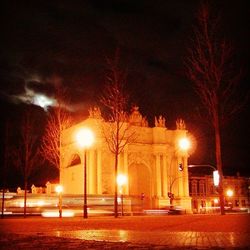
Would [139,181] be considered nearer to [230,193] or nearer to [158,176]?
[158,176]

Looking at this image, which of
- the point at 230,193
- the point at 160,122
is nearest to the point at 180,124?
the point at 160,122

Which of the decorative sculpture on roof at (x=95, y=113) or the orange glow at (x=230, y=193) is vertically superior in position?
the decorative sculpture on roof at (x=95, y=113)

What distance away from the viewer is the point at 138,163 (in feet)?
272

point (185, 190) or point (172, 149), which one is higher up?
point (172, 149)

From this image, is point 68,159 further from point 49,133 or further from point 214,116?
point 214,116

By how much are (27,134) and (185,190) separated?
43.5 metres

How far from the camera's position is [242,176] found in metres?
125

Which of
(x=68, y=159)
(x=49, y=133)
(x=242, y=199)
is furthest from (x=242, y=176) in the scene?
(x=49, y=133)

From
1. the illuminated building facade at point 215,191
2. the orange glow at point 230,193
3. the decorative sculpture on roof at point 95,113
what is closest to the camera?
the decorative sculpture on roof at point 95,113

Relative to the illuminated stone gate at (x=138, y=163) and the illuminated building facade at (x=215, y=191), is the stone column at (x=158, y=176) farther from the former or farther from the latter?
the illuminated building facade at (x=215, y=191)

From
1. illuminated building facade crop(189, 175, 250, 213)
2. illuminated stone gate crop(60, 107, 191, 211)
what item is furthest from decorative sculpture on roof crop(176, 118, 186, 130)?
illuminated building facade crop(189, 175, 250, 213)

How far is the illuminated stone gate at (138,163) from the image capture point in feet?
246

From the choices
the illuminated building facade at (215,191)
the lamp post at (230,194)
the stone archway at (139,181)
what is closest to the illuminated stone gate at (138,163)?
the stone archway at (139,181)

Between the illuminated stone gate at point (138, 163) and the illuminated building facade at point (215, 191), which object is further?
the illuminated building facade at point (215, 191)
